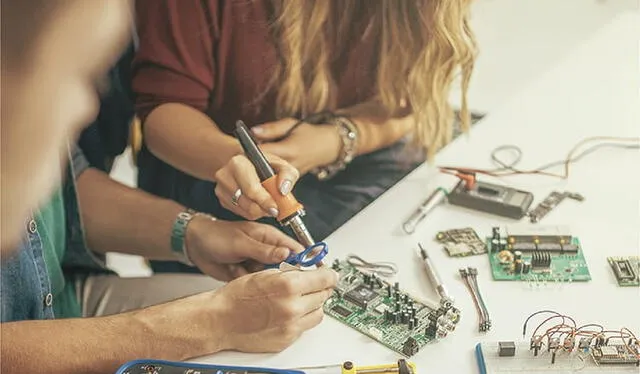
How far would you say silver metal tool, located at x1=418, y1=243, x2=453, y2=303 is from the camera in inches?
46.6

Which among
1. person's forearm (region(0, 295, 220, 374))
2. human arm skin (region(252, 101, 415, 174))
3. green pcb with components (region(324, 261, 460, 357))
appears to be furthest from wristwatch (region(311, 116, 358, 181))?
person's forearm (region(0, 295, 220, 374))

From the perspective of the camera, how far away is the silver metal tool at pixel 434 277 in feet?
3.88

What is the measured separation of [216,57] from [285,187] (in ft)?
1.00

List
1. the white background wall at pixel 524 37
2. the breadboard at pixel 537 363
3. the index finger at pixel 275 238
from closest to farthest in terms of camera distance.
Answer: the breadboard at pixel 537 363, the index finger at pixel 275 238, the white background wall at pixel 524 37

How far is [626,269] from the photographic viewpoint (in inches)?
48.0

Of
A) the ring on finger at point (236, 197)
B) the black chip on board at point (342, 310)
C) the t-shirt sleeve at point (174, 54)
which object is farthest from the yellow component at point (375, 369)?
the t-shirt sleeve at point (174, 54)

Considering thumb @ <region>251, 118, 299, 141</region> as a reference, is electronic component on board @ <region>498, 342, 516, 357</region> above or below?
below

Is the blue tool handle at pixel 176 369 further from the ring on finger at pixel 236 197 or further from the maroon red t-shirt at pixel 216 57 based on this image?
the maroon red t-shirt at pixel 216 57

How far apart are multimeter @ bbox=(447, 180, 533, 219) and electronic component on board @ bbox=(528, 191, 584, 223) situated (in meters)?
0.02

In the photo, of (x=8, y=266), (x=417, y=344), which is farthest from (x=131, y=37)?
(x=417, y=344)

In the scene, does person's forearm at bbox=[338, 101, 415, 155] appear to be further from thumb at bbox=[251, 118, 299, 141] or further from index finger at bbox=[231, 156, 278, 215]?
index finger at bbox=[231, 156, 278, 215]

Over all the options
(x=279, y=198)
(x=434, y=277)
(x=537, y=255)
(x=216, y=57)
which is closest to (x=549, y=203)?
(x=537, y=255)

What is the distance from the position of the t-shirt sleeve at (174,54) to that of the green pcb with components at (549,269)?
603 mm

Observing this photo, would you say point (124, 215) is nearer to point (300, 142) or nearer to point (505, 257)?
point (300, 142)
